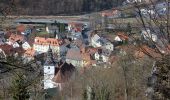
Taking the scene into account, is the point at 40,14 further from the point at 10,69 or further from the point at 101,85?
the point at 10,69

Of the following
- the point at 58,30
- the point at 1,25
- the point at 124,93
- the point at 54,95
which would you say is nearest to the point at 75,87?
the point at 54,95

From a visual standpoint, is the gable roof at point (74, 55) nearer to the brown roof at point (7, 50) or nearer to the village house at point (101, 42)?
the village house at point (101, 42)

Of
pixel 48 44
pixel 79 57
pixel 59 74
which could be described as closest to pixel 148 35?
pixel 59 74

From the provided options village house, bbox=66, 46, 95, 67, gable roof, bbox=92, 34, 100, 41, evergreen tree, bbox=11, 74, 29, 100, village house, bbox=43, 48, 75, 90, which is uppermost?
evergreen tree, bbox=11, 74, 29, 100

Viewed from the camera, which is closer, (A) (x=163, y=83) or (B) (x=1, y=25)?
(A) (x=163, y=83)

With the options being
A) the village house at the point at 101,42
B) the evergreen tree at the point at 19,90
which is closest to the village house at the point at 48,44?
the village house at the point at 101,42

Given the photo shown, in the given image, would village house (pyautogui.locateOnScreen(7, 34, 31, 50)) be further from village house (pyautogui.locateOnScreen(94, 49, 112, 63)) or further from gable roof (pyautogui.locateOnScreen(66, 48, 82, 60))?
village house (pyautogui.locateOnScreen(94, 49, 112, 63))

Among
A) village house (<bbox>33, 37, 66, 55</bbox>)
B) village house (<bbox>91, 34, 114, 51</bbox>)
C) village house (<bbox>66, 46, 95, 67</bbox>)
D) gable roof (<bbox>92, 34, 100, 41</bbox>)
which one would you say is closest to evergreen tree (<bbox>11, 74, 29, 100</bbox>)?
village house (<bbox>66, 46, 95, 67</bbox>)

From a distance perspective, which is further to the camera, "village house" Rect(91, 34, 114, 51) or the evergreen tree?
"village house" Rect(91, 34, 114, 51)

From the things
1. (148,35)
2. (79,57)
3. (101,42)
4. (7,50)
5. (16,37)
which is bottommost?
(79,57)

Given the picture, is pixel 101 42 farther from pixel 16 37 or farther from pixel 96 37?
pixel 16 37

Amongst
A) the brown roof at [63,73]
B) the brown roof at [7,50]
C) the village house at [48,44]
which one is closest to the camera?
the brown roof at [7,50]
